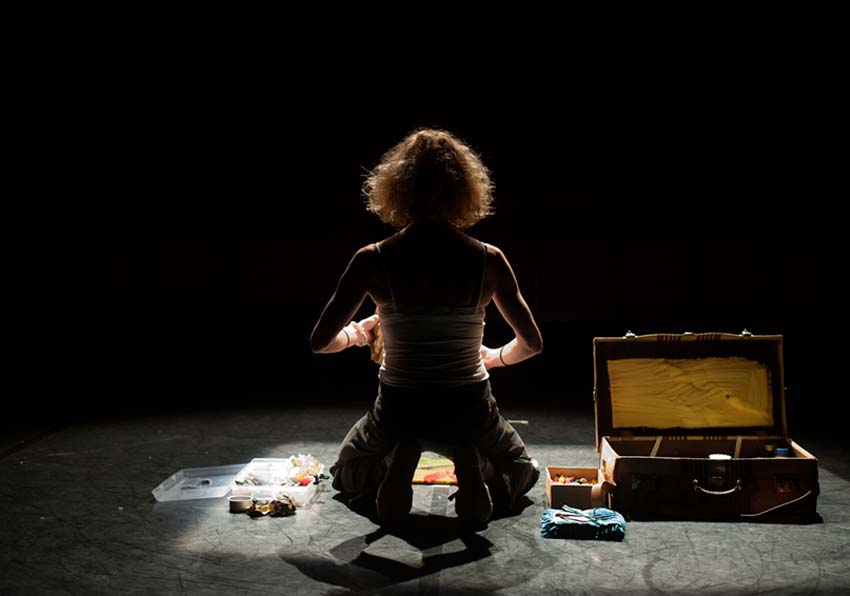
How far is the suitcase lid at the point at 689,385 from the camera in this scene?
125 inches

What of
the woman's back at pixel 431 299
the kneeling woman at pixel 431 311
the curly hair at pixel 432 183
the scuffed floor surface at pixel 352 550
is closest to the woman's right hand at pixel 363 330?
the kneeling woman at pixel 431 311

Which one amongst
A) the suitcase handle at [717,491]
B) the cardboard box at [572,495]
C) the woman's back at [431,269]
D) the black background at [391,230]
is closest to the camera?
the woman's back at [431,269]

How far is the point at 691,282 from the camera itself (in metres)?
7.00

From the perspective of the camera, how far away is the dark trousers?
8.81 feet

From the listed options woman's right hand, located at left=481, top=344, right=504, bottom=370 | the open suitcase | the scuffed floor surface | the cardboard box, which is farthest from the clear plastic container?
the open suitcase

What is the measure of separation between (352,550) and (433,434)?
490 mm

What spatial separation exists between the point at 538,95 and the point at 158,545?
18.2 ft

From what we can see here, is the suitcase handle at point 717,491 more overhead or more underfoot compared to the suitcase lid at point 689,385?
Answer: more underfoot

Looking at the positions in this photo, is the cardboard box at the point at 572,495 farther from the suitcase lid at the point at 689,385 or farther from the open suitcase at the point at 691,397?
the suitcase lid at the point at 689,385

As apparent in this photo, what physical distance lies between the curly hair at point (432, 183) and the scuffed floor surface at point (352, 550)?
1.19 meters

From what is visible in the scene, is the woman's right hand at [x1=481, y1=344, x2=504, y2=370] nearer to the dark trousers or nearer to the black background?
the dark trousers

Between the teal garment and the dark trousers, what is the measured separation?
10.9 inches

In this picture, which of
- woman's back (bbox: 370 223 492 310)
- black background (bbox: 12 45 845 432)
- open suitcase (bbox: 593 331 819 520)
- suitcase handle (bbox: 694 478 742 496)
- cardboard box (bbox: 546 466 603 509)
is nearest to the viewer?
woman's back (bbox: 370 223 492 310)

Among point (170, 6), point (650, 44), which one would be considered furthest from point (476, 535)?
point (170, 6)
